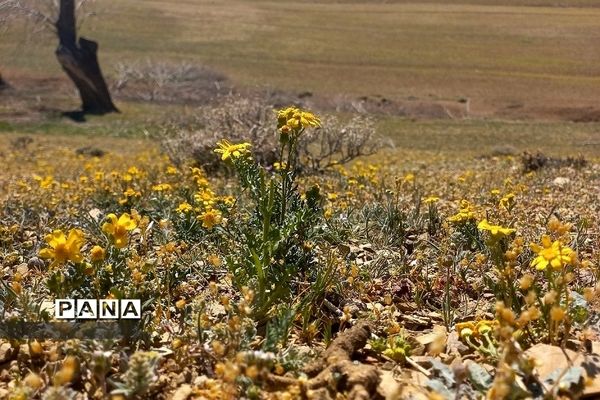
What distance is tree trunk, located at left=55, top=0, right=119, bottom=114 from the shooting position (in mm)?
24750

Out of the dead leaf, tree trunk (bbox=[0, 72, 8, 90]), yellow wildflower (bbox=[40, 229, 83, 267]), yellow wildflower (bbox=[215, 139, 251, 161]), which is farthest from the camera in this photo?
tree trunk (bbox=[0, 72, 8, 90])

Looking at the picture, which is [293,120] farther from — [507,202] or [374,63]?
[374,63]

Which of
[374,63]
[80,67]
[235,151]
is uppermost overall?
[235,151]

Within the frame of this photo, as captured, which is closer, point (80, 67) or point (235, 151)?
point (235, 151)

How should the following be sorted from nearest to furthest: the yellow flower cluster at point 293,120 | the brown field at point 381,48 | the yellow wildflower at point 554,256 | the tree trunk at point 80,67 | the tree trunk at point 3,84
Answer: the yellow wildflower at point 554,256 → the yellow flower cluster at point 293,120 → the tree trunk at point 80,67 → the tree trunk at point 3,84 → the brown field at point 381,48

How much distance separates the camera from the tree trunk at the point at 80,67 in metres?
24.8

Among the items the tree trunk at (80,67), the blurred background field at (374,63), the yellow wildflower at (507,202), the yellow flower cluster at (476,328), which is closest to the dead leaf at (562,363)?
the yellow flower cluster at (476,328)

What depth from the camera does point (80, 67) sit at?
81.6 ft

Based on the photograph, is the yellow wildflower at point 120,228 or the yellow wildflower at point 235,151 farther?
the yellow wildflower at point 235,151

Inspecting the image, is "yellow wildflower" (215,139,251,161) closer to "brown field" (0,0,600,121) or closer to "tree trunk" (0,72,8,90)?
"brown field" (0,0,600,121)

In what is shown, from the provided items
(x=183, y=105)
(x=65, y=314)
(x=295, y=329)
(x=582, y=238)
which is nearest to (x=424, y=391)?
(x=295, y=329)

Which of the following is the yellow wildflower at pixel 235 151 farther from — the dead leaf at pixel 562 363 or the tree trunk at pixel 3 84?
the tree trunk at pixel 3 84

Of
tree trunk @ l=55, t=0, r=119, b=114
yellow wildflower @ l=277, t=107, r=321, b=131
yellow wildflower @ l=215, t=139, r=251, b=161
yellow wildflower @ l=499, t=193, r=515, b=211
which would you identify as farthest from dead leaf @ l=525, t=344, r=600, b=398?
tree trunk @ l=55, t=0, r=119, b=114

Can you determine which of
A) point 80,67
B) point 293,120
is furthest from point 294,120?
point 80,67
